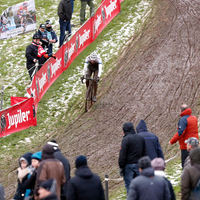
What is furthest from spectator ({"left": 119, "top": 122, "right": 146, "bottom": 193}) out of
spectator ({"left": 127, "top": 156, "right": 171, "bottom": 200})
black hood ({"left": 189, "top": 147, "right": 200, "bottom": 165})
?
spectator ({"left": 127, "top": 156, "right": 171, "bottom": 200})

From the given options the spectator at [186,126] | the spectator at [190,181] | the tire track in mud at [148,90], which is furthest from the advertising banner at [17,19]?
the spectator at [190,181]

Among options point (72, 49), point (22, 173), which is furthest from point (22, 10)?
point (22, 173)

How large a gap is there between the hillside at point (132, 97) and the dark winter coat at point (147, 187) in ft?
14.8

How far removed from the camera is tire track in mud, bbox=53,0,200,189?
11367 mm

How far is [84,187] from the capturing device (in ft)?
16.3

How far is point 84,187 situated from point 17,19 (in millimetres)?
13435

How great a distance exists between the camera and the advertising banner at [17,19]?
16.5m

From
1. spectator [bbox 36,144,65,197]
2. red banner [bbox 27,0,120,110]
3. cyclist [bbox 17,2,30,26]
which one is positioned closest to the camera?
spectator [bbox 36,144,65,197]

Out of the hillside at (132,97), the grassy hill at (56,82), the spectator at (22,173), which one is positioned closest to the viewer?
the spectator at (22,173)

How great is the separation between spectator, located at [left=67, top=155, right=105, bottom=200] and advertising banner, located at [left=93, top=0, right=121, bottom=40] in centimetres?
1357

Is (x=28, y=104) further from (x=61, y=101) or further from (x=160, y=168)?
(x=160, y=168)

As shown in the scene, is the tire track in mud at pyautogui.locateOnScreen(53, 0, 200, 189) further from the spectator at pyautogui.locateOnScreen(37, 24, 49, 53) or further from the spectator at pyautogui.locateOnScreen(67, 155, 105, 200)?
the spectator at pyautogui.locateOnScreen(67, 155, 105, 200)

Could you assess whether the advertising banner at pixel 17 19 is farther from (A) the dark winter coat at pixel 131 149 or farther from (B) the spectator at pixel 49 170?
(B) the spectator at pixel 49 170

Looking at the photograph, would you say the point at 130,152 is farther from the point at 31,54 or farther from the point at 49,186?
the point at 31,54
